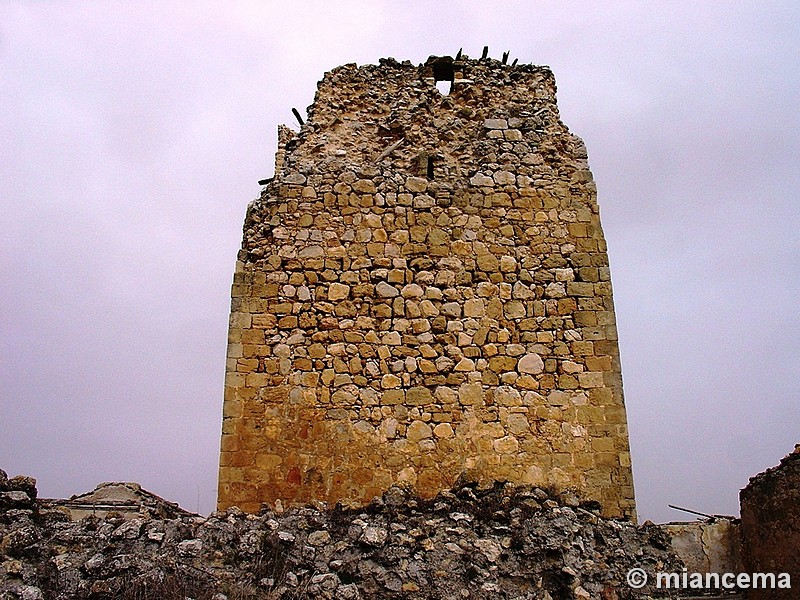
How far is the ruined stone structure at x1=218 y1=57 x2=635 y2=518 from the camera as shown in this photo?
5.68 metres

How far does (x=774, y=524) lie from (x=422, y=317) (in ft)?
12.2

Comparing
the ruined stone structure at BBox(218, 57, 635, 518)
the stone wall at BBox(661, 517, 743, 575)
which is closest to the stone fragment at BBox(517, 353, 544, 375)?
the ruined stone structure at BBox(218, 57, 635, 518)

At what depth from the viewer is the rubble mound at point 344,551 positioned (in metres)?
4.48

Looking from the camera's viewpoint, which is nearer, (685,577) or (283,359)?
(685,577)

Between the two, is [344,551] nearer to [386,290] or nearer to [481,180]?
[386,290]

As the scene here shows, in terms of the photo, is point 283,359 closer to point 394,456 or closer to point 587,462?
point 394,456

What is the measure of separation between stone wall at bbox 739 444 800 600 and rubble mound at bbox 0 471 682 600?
83 cm

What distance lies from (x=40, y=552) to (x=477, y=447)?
3.75m

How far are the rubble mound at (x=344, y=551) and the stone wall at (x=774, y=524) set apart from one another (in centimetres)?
83

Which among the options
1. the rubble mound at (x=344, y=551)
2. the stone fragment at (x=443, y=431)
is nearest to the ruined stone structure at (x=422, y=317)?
the stone fragment at (x=443, y=431)

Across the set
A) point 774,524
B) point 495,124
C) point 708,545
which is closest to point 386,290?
point 495,124

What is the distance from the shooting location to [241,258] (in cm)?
630

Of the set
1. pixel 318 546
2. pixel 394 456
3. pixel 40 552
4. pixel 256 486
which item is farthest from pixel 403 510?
pixel 40 552

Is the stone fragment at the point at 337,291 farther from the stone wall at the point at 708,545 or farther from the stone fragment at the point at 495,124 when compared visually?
the stone wall at the point at 708,545
